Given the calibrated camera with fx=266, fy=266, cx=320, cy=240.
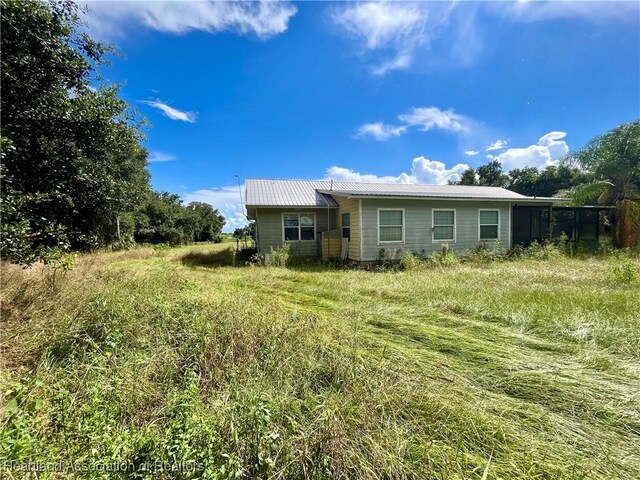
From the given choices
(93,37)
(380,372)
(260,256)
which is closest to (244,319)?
(380,372)

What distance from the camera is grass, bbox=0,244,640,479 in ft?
4.93

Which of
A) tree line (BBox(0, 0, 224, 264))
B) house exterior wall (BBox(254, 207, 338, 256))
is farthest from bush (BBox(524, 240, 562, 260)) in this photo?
tree line (BBox(0, 0, 224, 264))

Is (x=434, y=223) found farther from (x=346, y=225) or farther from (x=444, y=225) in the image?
(x=346, y=225)

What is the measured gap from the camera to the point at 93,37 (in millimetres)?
4566

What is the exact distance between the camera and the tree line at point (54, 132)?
3.40 metres

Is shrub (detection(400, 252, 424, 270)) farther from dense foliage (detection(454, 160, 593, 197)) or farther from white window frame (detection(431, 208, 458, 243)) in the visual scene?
dense foliage (detection(454, 160, 593, 197))

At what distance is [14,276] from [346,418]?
5.49 meters

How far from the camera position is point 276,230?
11.5m

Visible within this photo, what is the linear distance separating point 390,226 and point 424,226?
1499 mm

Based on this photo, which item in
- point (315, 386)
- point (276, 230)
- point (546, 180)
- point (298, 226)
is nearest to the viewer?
point (315, 386)

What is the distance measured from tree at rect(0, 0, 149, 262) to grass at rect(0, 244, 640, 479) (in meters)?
1.10

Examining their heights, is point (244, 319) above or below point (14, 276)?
below

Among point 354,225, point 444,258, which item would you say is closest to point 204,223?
point 354,225

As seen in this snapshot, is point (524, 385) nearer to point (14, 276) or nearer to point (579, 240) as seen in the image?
point (14, 276)
